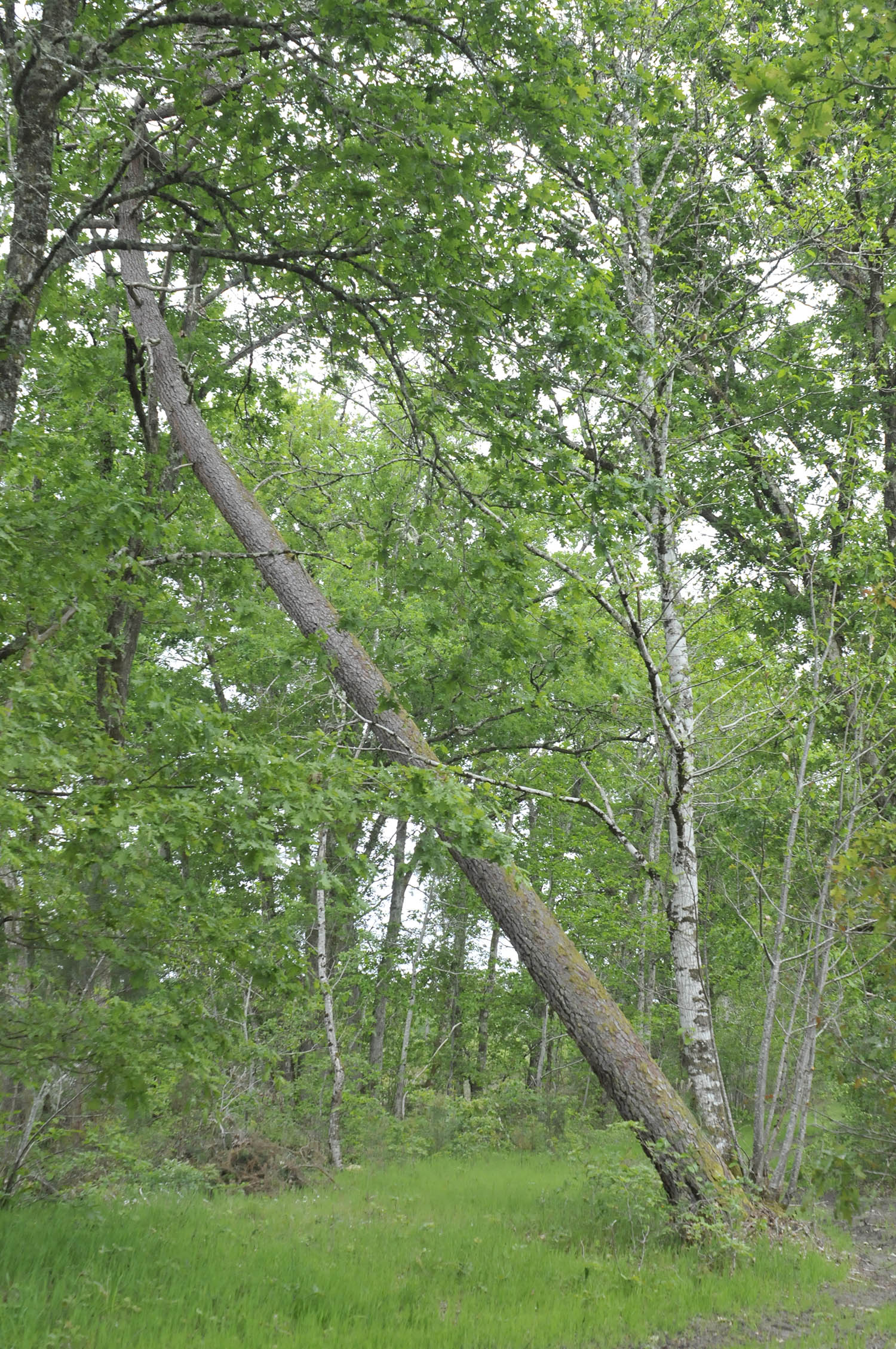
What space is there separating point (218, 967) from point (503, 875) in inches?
108

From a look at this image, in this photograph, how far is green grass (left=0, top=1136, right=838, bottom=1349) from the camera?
4.50 metres

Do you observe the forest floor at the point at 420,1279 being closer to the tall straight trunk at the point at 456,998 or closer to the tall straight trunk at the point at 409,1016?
the tall straight trunk at the point at 409,1016

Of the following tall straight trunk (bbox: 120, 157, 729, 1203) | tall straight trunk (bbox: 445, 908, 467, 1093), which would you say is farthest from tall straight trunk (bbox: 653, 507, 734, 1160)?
tall straight trunk (bbox: 445, 908, 467, 1093)

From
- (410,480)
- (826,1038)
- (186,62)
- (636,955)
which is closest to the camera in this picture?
(826,1038)

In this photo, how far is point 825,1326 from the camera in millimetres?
5695

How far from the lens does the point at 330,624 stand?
723 cm

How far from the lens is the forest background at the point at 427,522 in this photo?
4.17 metres

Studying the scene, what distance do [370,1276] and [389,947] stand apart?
10.3 meters

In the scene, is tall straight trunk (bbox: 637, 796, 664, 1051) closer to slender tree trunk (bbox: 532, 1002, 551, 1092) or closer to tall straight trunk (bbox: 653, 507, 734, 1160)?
slender tree trunk (bbox: 532, 1002, 551, 1092)

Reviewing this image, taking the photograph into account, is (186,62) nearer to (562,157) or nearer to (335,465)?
(562,157)

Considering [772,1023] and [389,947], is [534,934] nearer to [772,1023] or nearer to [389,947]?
[772,1023]

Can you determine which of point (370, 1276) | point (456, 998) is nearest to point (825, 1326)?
point (370, 1276)

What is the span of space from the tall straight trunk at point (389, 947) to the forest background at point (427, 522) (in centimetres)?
274

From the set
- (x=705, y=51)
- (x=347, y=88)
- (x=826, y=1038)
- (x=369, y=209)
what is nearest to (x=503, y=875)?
(x=826, y=1038)
